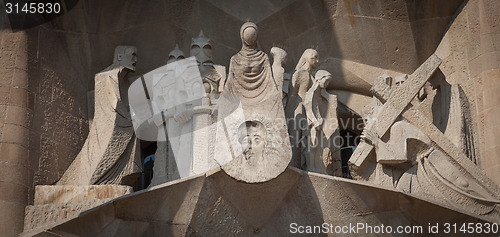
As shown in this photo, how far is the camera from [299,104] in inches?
455

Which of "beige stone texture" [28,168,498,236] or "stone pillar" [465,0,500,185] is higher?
"stone pillar" [465,0,500,185]

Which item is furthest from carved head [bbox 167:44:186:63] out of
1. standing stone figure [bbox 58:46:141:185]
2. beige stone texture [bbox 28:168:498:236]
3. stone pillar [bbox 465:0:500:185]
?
stone pillar [bbox 465:0:500:185]

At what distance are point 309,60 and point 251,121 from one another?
4.99 feet

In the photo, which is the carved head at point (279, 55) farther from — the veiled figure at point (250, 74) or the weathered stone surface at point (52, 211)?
the weathered stone surface at point (52, 211)

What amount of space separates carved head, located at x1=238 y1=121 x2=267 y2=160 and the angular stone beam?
1.04m

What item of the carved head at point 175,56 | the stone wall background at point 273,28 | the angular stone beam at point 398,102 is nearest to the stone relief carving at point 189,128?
the carved head at point 175,56

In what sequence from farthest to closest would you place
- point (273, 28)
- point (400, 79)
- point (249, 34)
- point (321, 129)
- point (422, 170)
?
point (273, 28)
point (400, 79)
point (321, 129)
point (249, 34)
point (422, 170)

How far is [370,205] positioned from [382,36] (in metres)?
2.53

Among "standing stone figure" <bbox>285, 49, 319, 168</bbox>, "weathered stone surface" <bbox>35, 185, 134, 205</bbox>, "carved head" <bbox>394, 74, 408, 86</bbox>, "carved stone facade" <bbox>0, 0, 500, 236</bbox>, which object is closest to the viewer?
"carved stone facade" <bbox>0, 0, 500, 236</bbox>

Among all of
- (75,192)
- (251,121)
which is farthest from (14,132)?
(251,121)

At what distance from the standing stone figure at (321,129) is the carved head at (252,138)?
76cm

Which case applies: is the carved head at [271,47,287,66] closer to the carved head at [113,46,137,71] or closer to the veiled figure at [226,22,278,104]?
the veiled figure at [226,22,278,104]

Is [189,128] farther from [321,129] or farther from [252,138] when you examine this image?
[321,129]

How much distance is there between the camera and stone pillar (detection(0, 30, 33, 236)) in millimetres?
10711
